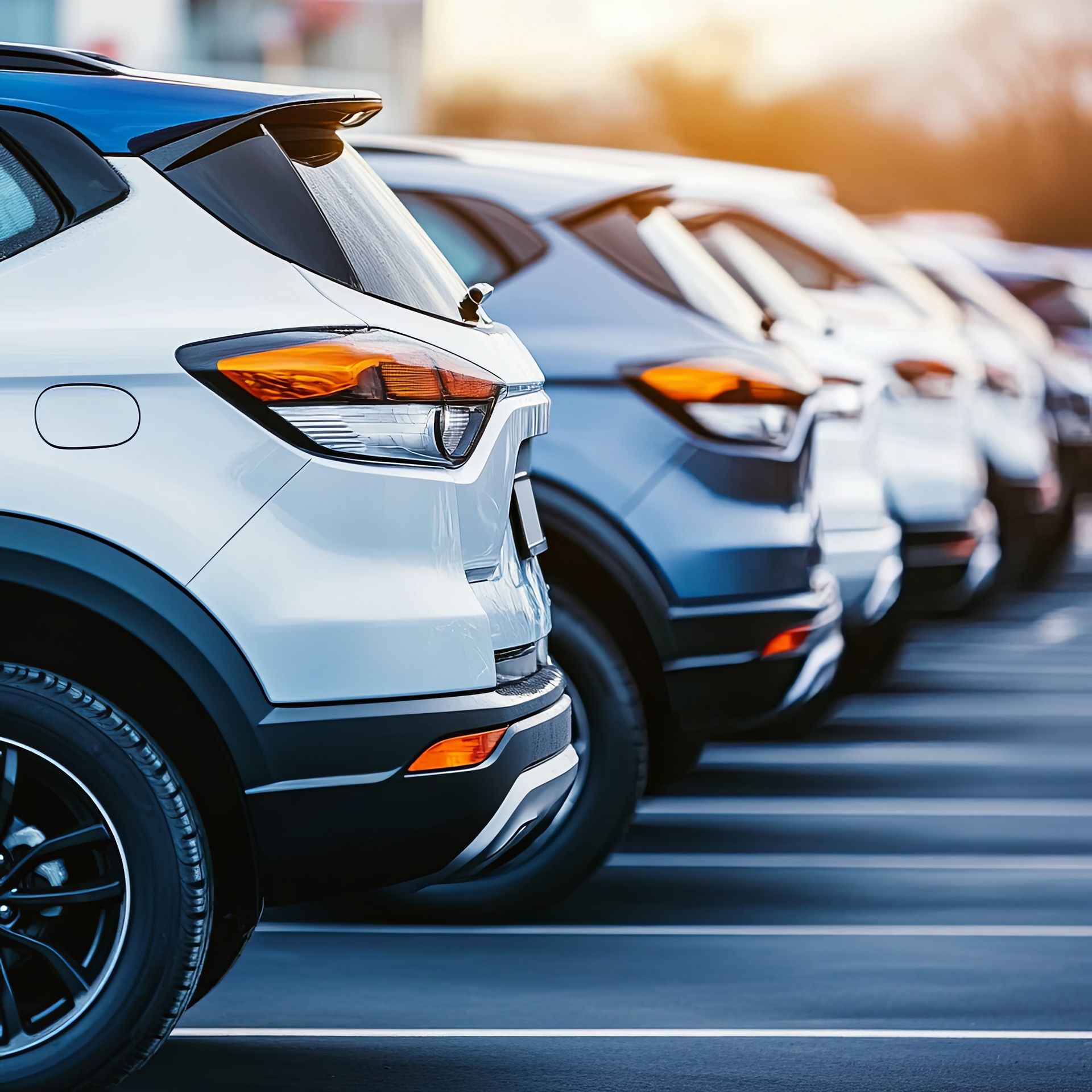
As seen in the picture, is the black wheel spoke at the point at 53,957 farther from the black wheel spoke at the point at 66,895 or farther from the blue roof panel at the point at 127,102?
the blue roof panel at the point at 127,102

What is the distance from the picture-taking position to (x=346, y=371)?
155 inches

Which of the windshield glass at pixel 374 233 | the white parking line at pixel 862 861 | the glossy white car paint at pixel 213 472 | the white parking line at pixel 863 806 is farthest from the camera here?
the white parking line at pixel 863 806

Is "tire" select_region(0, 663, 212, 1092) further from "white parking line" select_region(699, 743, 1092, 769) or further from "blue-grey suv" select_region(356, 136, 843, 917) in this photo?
"white parking line" select_region(699, 743, 1092, 769)

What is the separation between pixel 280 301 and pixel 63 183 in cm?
45

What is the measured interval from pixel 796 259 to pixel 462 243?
2.82 meters

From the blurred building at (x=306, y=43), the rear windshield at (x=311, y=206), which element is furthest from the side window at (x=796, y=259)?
the blurred building at (x=306, y=43)

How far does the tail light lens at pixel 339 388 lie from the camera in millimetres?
3896

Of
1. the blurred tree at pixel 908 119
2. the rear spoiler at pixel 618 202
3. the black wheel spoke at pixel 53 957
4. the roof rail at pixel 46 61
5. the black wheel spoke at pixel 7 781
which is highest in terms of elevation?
the roof rail at pixel 46 61

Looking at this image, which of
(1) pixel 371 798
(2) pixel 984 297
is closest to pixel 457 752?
(1) pixel 371 798

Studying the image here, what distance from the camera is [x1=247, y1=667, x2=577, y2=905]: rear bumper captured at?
3.94 meters

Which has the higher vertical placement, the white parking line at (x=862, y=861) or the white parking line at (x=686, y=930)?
the white parking line at (x=686, y=930)

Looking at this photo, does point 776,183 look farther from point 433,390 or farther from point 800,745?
point 433,390

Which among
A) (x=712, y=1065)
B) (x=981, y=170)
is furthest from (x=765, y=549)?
(x=981, y=170)

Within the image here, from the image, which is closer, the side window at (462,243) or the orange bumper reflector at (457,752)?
the orange bumper reflector at (457,752)
